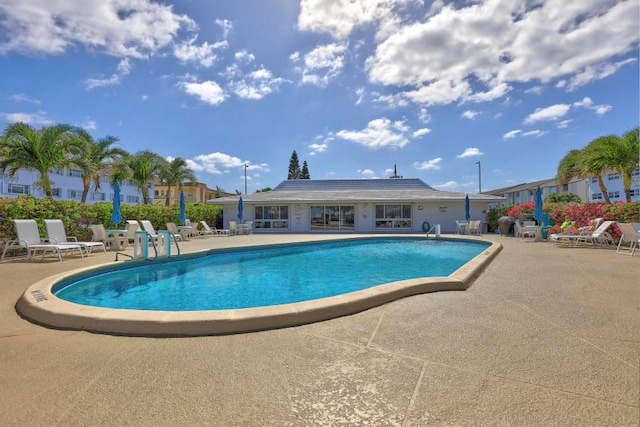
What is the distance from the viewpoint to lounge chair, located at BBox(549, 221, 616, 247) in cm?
1105

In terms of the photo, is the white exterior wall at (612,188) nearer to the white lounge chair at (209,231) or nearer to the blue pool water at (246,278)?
the blue pool water at (246,278)

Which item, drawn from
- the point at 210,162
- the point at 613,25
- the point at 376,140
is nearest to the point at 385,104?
the point at 376,140

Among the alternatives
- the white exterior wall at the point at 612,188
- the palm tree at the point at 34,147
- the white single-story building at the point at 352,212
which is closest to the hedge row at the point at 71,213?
the palm tree at the point at 34,147

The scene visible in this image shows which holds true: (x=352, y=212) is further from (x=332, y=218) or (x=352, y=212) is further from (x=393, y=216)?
(x=393, y=216)

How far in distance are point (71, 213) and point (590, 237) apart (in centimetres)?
1857

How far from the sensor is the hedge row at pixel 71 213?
908cm

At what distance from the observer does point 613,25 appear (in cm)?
781

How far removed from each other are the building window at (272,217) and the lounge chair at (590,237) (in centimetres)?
1620

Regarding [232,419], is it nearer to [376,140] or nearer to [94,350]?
[94,350]

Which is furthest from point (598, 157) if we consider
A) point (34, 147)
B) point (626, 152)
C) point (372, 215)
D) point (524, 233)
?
point (34, 147)

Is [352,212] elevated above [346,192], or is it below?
below

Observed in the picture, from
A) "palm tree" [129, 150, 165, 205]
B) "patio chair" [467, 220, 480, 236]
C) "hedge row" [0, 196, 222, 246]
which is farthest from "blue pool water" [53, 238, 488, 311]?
"palm tree" [129, 150, 165, 205]

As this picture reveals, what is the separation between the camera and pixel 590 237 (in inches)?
436

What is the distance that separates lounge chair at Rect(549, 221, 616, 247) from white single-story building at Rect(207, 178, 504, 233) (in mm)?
9050
